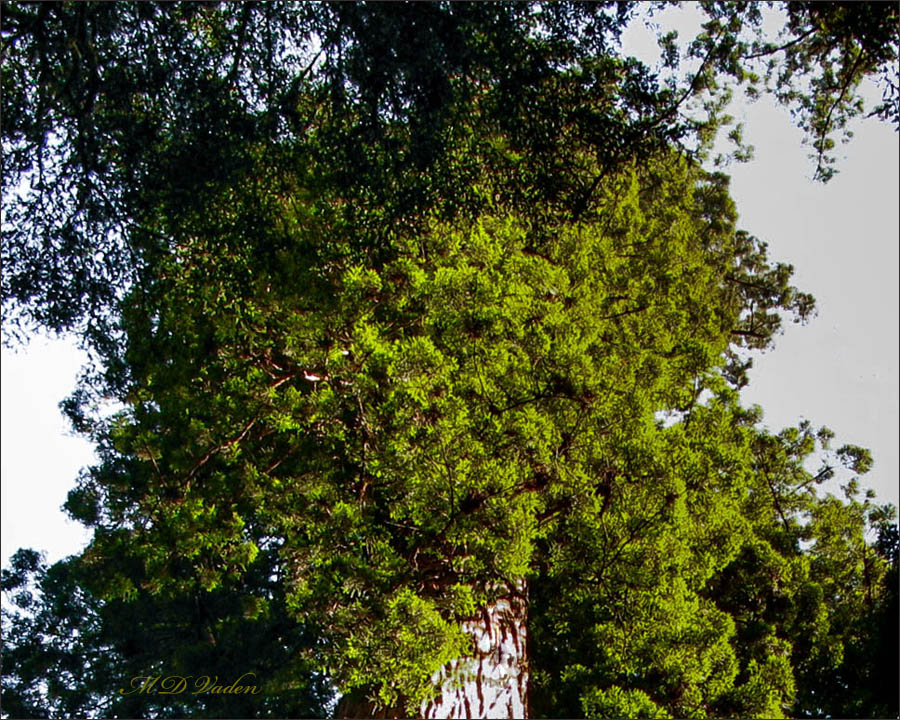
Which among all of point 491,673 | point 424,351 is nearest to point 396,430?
point 424,351

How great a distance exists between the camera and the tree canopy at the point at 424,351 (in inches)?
366

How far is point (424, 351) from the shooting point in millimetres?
12055

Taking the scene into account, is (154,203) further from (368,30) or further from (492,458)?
(492,458)

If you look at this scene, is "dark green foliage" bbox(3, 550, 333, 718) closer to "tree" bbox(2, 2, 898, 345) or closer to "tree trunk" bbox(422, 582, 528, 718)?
"tree trunk" bbox(422, 582, 528, 718)

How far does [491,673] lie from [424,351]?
406cm

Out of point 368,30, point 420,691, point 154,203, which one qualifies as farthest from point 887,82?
point 420,691

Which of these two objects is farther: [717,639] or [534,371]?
[717,639]

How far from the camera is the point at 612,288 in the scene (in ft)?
50.2

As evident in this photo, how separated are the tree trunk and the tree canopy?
326mm

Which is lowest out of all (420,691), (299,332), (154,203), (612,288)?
(420,691)

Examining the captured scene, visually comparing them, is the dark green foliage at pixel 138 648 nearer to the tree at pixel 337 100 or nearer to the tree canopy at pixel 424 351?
the tree canopy at pixel 424 351

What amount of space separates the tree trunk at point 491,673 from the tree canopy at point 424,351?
326 mm

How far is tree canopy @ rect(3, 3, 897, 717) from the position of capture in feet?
30.5

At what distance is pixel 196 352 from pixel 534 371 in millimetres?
4912
